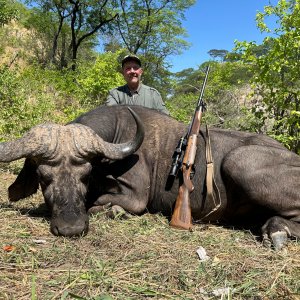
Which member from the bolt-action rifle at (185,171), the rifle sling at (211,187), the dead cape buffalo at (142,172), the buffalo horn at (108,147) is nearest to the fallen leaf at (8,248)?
the dead cape buffalo at (142,172)

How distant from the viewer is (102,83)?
15188 millimetres

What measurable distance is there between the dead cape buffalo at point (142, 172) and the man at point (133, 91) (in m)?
2.32

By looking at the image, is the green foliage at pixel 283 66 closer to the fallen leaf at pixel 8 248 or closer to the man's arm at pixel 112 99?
the man's arm at pixel 112 99

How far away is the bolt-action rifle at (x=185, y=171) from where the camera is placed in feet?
13.8

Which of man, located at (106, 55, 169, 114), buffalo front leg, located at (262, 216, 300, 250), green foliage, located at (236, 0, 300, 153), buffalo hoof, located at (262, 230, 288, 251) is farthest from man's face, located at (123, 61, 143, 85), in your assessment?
buffalo hoof, located at (262, 230, 288, 251)

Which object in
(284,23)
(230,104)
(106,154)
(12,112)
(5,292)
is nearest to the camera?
(5,292)

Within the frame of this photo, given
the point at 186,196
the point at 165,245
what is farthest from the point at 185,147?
the point at 165,245

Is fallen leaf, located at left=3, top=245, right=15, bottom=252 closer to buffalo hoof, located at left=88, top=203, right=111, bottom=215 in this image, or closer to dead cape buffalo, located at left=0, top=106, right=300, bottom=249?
dead cape buffalo, located at left=0, top=106, right=300, bottom=249

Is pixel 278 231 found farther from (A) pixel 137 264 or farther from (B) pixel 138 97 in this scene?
(B) pixel 138 97

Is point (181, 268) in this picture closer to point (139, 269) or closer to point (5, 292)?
point (139, 269)

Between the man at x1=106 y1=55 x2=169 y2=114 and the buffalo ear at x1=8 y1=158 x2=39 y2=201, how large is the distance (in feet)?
9.68

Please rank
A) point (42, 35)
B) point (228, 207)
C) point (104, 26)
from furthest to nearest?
point (42, 35) < point (104, 26) < point (228, 207)

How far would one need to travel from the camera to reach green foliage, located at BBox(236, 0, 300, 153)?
689 centimetres

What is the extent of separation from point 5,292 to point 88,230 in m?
1.32
